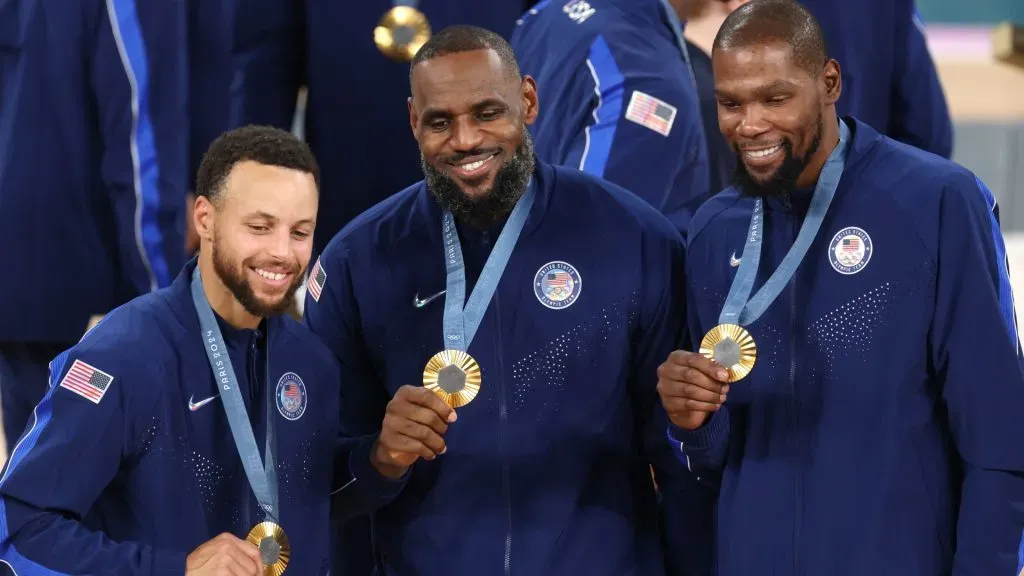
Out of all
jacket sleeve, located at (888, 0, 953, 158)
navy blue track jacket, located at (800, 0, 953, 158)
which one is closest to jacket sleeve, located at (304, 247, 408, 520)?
navy blue track jacket, located at (800, 0, 953, 158)

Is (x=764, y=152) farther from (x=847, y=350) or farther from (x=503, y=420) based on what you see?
(x=503, y=420)

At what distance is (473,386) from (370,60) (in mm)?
2011

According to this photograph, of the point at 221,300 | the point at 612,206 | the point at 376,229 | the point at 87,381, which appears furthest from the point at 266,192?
the point at 612,206

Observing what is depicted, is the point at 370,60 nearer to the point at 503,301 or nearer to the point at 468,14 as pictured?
the point at 468,14

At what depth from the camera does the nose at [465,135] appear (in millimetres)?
3057

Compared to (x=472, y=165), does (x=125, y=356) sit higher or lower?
lower

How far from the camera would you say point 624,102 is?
3.87 m

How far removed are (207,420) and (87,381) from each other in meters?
Result: 0.25

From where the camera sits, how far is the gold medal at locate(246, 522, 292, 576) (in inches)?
112

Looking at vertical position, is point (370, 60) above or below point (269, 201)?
above

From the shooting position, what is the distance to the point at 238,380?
9.55ft

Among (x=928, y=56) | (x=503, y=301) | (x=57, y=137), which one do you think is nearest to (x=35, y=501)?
(x=503, y=301)

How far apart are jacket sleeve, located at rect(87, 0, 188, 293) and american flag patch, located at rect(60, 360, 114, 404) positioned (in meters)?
1.30

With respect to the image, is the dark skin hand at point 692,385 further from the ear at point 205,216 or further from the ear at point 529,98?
the ear at point 205,216
